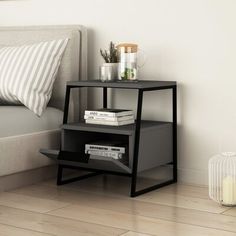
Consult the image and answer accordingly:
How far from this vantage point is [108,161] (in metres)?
2.87

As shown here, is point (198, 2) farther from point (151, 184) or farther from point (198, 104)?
point (151, 184)

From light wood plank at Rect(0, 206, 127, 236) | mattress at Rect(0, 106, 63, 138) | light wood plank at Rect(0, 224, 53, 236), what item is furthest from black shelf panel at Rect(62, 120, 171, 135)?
light wood plank at Rect(0, 224, 53, 236)

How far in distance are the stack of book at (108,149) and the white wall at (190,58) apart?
0.34 metres

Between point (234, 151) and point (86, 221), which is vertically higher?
point (234, 151)

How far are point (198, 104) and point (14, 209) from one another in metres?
1.13

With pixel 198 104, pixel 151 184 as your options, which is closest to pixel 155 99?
pixel 198 104

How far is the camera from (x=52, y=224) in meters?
2.52

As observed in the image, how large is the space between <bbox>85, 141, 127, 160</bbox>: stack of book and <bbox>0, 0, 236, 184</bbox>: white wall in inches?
13.2

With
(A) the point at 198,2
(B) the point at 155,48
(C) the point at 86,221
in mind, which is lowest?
(C) the point at 86,221

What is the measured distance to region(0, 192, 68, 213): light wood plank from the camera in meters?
2.78

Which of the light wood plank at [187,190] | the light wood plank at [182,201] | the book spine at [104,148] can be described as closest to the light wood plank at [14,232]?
the light wood plank at [182,201]

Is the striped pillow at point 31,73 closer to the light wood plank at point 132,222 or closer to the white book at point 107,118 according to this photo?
the white book at point 107,118

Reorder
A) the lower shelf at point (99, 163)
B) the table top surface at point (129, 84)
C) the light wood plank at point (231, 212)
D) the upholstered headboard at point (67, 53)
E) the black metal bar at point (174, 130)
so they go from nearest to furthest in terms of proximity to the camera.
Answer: the light wood plank at point (231, 212), the lower shelf at point (99, 163), the table top surface at point (129, 84), the black metal bar at point (174, 130), the upholstered headboard at point (67, 53)

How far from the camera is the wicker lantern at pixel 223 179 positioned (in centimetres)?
275
